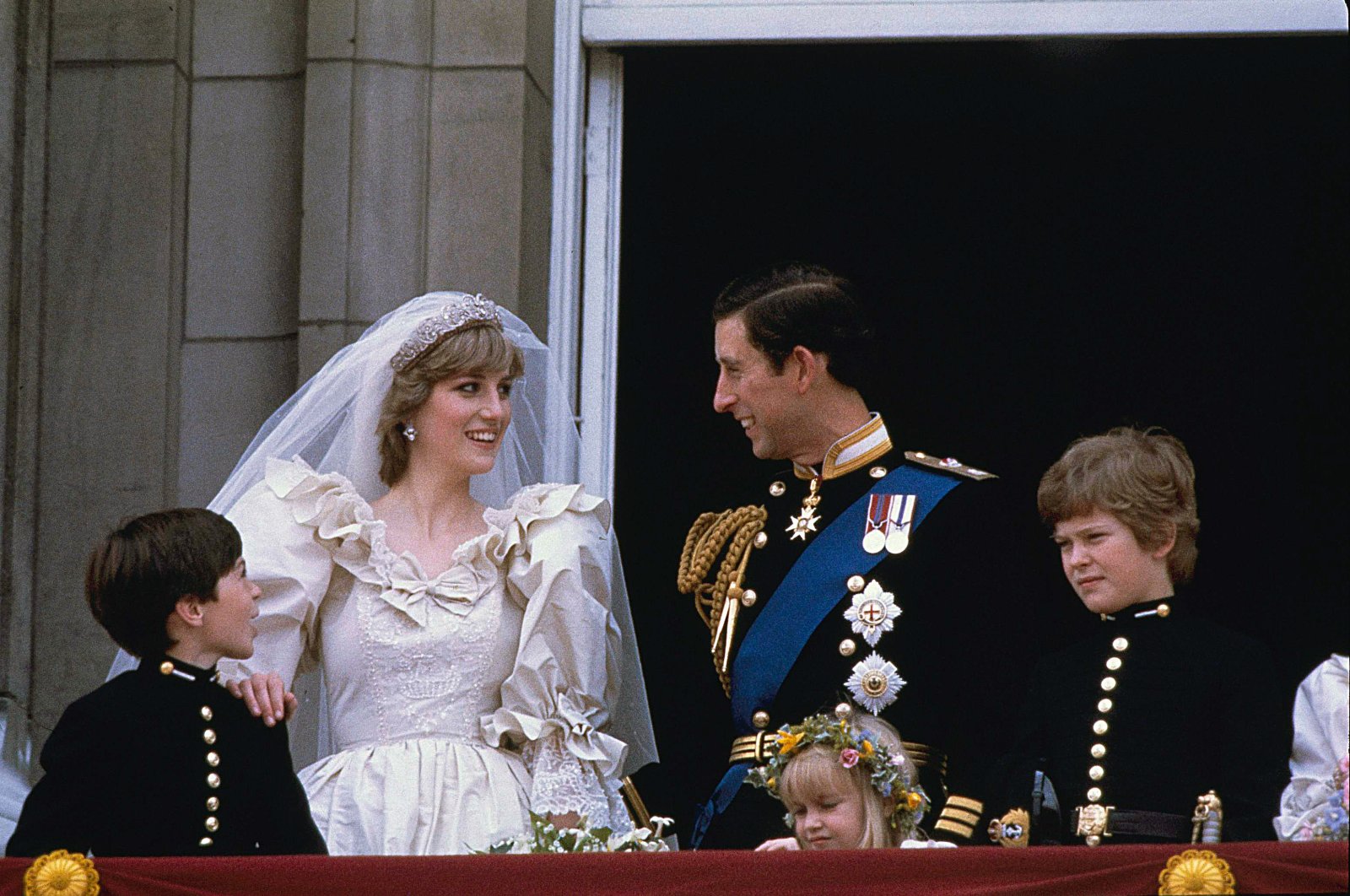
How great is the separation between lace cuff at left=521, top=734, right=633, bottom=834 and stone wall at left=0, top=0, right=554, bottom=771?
1.28m

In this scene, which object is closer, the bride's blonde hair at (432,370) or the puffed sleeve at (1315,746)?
the puffed sleeve at (1315,746)

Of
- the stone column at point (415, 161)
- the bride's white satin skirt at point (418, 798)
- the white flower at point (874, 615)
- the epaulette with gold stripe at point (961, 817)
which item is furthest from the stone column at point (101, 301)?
the epaulette with gold stripe at point (961, 817)

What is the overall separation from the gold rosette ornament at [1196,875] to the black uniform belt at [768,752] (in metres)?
0.81

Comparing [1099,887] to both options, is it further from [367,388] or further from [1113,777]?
[367,388]

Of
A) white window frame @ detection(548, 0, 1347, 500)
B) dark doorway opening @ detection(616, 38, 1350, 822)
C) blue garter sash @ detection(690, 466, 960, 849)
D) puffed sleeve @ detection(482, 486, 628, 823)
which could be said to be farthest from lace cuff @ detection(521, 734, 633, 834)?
dark doorway opening @ detection(616, 38, 1350, 822)

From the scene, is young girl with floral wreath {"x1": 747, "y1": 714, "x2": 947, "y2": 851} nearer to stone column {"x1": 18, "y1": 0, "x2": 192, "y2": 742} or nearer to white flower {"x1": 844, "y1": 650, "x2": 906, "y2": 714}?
white flower {"x1": 844, "y1": 650, "x2": 906, "y2": 714}

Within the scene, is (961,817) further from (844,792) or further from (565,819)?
(565,819)

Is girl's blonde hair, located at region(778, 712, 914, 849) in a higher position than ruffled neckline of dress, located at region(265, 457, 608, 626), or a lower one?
lower

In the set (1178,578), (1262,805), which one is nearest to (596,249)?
(1178,578)

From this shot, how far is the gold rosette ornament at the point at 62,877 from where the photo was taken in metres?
4.07

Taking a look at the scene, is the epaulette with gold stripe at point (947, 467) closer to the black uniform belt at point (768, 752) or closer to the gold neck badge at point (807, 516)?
the gold neck badge at point (807, 516)

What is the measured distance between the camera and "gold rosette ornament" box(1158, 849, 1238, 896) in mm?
3859

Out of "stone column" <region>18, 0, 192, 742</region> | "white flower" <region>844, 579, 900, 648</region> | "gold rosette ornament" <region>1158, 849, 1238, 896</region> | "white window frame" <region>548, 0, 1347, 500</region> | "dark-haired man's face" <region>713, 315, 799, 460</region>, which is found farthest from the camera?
"white window frame" <region>548, 0, 1347, 500</region>

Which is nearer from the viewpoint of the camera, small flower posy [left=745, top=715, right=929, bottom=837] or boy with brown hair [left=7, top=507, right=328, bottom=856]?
boy with brown hair [left=7, top=507, right=328, bottom=856]
